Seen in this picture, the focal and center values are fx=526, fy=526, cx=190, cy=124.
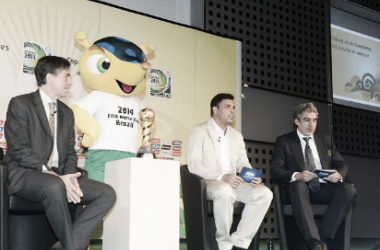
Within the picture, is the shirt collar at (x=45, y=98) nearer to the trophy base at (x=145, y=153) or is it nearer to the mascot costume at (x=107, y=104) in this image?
the mascot costume at (x=107, y=104)

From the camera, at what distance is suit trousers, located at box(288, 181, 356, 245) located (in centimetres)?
371

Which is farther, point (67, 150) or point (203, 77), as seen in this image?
point (203, 77)

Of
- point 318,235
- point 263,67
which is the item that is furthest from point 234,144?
point 263,67

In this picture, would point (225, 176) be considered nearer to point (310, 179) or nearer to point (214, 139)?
point (214, 139)

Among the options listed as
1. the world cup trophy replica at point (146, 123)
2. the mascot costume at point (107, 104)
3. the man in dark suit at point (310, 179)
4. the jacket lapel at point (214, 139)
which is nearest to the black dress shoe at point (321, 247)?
the man in dark suit at point (310, 179)

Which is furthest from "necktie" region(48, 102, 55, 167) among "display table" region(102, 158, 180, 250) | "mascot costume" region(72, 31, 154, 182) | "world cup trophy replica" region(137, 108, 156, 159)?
"world cup trophy replica" region(137, 108, 156, 159)

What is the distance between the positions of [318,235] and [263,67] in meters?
2.59

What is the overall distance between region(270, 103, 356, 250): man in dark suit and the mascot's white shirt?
1.26 m

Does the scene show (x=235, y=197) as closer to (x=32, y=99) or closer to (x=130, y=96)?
(x=130, y=96)

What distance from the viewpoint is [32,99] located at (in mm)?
3031

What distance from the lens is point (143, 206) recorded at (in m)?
3.08

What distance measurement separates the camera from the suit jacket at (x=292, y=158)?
410 centimetres

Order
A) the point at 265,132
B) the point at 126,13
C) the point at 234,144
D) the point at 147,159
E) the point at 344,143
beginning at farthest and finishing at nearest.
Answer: the point at 344,143 → the point at 265,132 → the point at 126,13 → the point at 234,144 → the point at 147,159

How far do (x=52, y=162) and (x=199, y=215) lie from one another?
3.49ft
